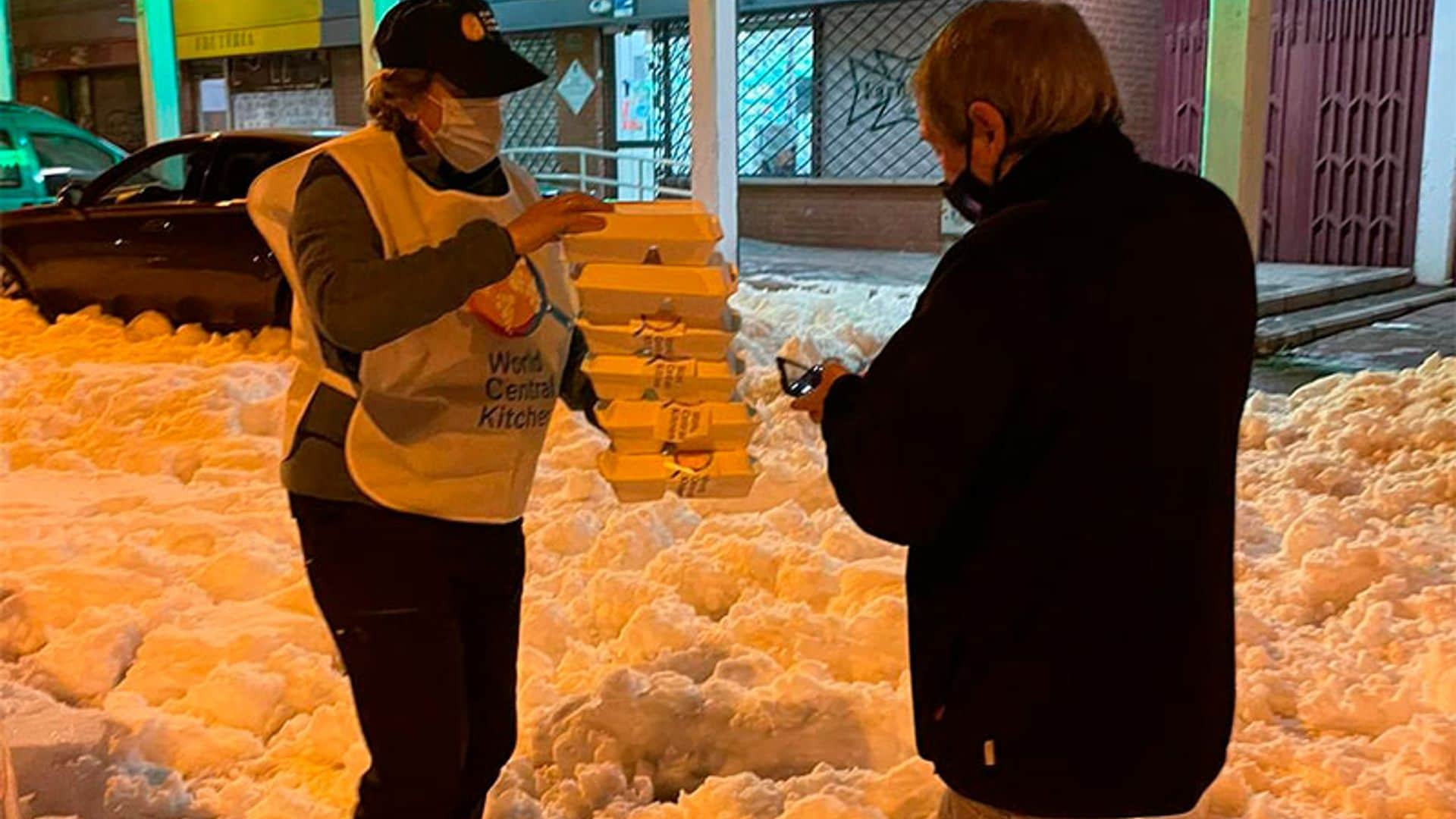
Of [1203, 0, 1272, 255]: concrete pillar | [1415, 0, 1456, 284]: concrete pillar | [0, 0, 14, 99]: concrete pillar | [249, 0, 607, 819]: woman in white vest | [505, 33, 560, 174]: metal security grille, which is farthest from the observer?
[505, 33, 560, 174]: metal security grille

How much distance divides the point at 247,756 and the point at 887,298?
742cm

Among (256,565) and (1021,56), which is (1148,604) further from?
(256,565)

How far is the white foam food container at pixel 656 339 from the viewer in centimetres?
276

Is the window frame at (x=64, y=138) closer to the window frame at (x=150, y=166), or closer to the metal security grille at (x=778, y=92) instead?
the window frame at (x=150, y=166)

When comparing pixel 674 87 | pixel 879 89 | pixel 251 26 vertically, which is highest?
pixel 251 26

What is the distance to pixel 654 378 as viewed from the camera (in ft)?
9.04

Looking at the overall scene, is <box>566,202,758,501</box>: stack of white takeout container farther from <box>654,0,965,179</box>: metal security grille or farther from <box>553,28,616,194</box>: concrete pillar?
<box>553,28,616,194</box>: concrete pillar

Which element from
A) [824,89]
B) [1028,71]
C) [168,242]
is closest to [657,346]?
[1028,71]

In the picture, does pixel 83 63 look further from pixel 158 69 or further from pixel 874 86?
pixel 874 86

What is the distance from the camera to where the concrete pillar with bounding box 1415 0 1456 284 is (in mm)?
13359

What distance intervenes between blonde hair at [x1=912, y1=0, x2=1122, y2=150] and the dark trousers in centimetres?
123

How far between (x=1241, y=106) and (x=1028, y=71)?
26.4ft

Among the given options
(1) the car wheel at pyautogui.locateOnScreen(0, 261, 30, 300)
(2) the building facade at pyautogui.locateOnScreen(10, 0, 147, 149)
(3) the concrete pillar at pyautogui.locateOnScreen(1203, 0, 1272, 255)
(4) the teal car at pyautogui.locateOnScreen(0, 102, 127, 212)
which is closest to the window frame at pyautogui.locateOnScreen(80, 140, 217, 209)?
(1) the car wheel at pyautogui.locateOnScreen(0, 261, 30, 300)

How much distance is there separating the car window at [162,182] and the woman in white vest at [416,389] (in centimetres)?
721
